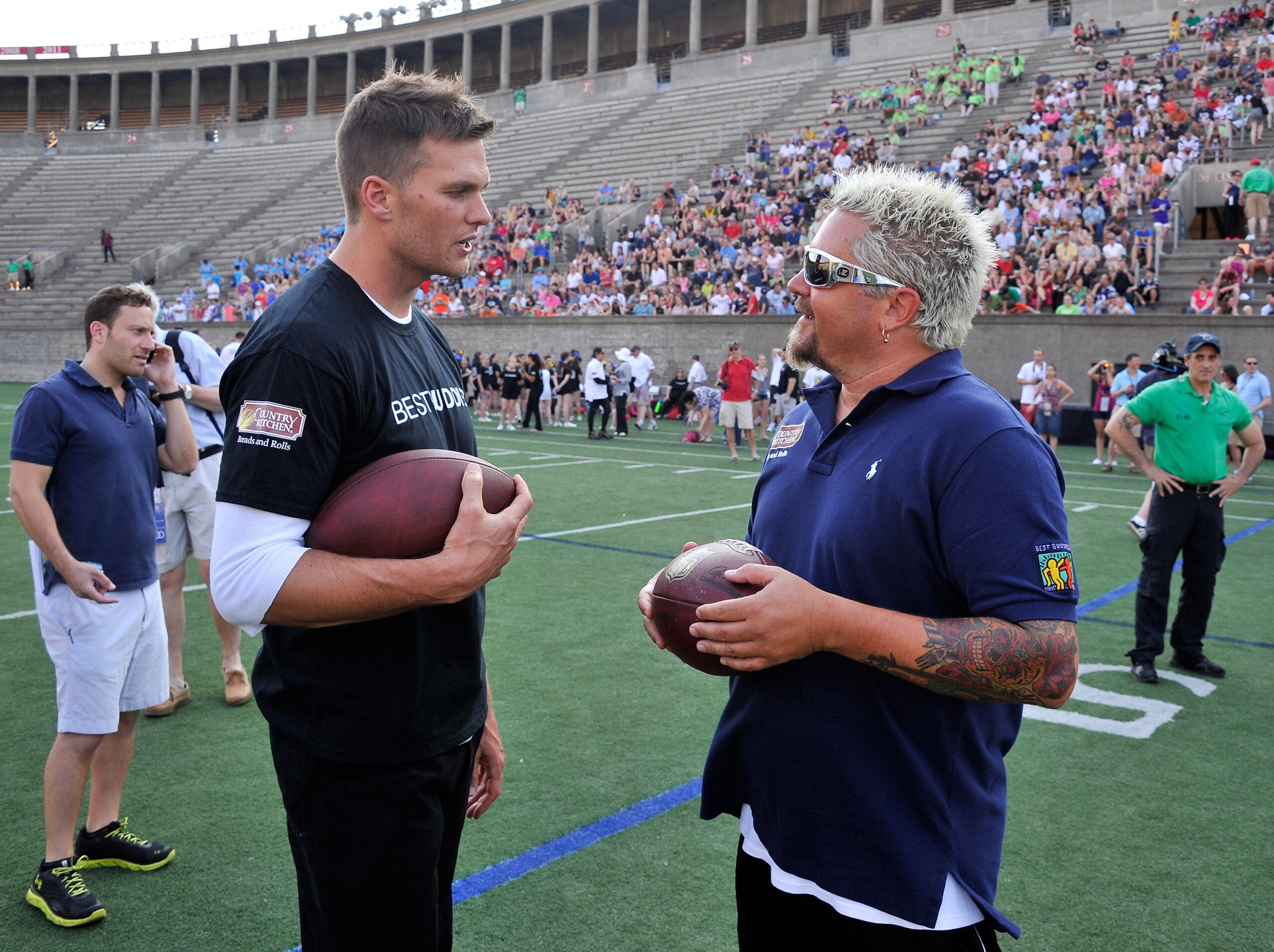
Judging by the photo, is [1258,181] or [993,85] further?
[993,85]

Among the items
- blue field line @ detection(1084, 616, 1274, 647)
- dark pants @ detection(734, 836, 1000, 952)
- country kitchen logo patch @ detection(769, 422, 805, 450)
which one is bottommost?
blue field line @ detection(1084, 616, 1274, 647)

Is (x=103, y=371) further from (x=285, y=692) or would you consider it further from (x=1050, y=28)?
(x=1050, y=28)

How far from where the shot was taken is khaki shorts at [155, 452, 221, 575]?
18.2ft

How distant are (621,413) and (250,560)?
1872 cm

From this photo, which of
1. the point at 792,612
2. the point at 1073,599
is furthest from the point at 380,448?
the point at 1073,599

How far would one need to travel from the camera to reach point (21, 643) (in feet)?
21.0

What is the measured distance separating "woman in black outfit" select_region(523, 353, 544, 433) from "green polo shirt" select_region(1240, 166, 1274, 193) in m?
14.6

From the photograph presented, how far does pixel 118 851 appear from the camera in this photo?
371cm

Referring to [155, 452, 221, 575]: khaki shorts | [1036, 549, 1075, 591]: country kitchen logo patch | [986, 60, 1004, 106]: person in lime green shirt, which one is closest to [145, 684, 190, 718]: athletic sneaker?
[155, 452, 221, 575]: khaki shorts

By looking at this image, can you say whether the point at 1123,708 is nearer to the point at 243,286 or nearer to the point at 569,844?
the point at 569,844

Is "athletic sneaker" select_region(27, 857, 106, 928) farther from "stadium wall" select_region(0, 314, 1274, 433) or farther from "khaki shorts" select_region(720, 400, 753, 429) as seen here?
"stadium wall" select_region(0, 314, 1274, 433)

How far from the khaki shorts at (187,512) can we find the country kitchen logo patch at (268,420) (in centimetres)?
389

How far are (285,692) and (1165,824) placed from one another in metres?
3.67

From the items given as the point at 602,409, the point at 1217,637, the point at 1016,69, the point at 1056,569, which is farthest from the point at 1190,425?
the point at 1016,69
